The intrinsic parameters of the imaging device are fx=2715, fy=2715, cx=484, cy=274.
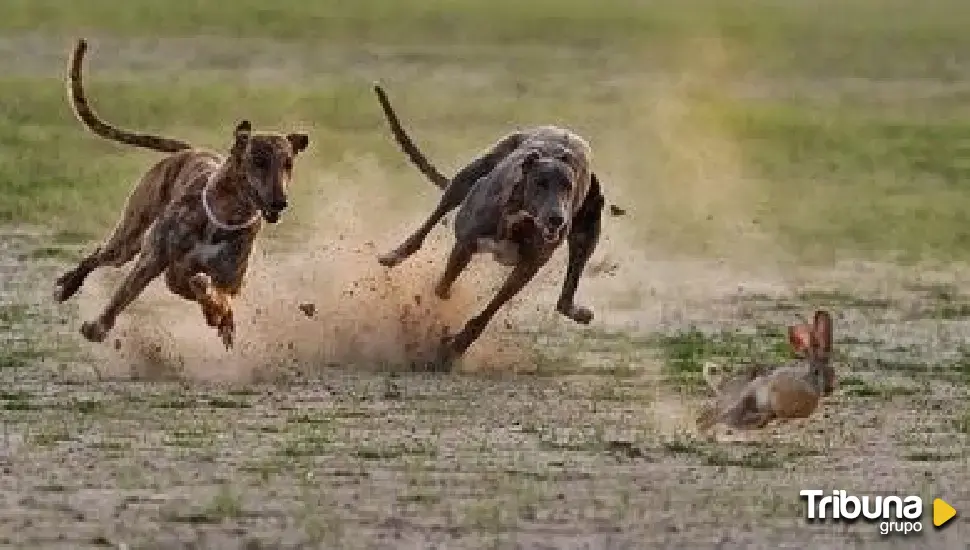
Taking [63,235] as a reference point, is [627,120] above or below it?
above

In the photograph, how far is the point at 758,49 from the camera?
3291 centimetres

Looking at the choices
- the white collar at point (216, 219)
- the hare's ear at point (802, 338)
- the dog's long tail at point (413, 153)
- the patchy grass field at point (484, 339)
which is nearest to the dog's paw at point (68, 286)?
the patchy grass field at point (484, 339)

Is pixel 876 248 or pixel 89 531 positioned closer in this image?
pixel 89 531

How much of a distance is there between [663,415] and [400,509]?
2205 mm

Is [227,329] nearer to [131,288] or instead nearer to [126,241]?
[131,288]

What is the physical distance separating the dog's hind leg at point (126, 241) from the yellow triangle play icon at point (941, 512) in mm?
3805

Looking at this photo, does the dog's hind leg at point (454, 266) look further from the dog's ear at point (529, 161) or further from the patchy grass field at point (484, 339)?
the dog's ear at point (529, 161)

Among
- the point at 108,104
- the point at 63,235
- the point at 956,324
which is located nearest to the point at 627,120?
the point at 108,104

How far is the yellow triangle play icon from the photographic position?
7.73 metres

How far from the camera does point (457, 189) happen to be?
36.5 feet

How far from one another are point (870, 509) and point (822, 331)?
0.65 m

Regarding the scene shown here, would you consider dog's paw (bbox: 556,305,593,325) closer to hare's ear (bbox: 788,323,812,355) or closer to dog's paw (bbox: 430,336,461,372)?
dog's paw (bbox: 430,336,461,372)

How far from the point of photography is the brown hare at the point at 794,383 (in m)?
8.38

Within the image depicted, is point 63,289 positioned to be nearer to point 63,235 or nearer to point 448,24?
point 63,235
